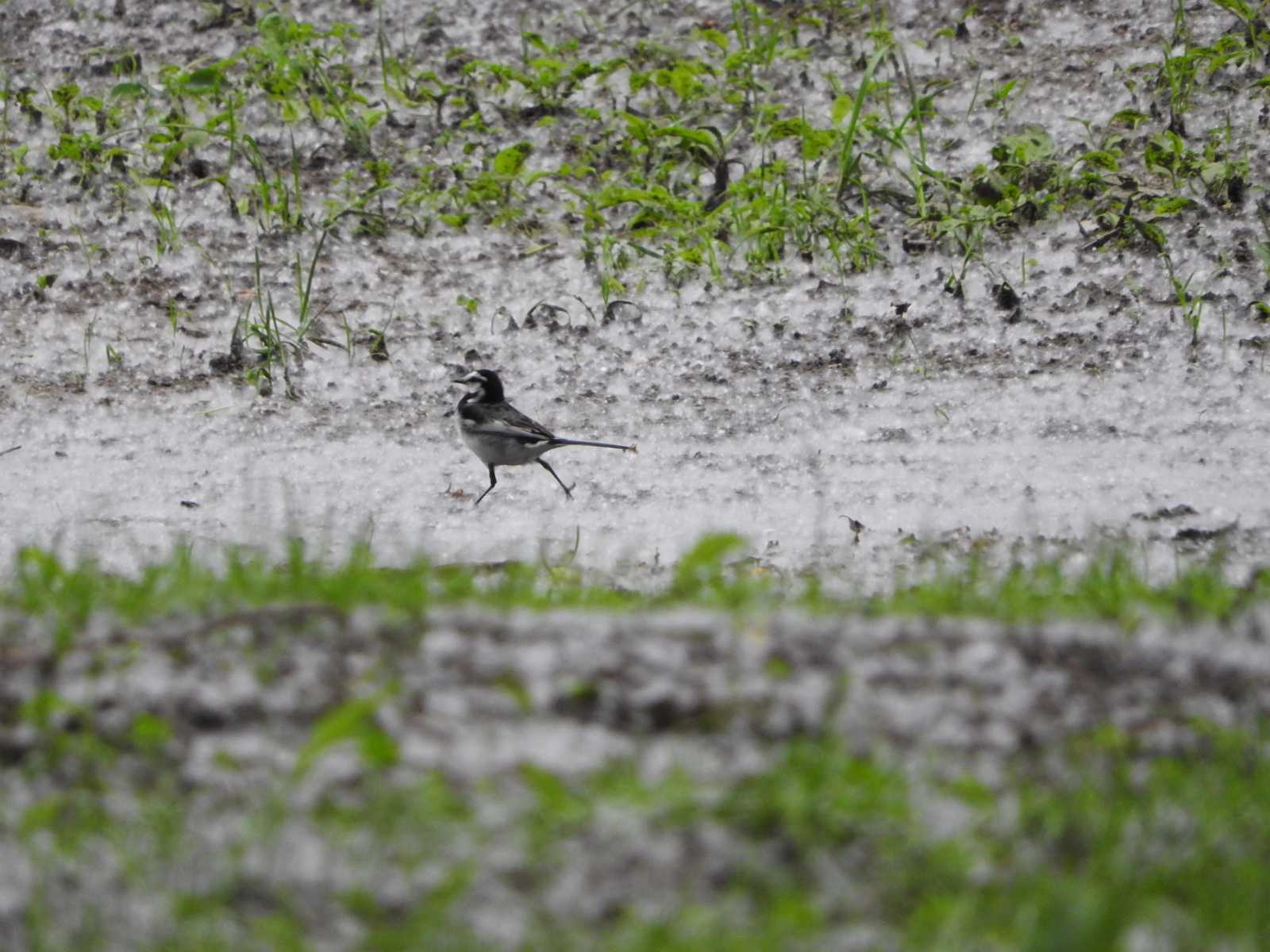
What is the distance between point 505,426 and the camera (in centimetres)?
692

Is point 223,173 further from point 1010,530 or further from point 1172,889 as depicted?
point 1172,889

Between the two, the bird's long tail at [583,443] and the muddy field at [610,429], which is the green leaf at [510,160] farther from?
the bird's long tail at [583,443]

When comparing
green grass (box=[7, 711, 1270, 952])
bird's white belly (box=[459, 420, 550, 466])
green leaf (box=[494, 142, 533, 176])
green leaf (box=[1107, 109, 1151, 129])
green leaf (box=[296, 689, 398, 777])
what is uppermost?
green leaf (box=[1107, 109, 1151, 129])

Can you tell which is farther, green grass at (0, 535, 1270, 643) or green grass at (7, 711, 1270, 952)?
green grass at (0, 535, 1270, 643)

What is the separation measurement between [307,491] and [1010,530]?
3.47m

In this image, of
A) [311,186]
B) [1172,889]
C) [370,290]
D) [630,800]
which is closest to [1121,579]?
[1172,889]

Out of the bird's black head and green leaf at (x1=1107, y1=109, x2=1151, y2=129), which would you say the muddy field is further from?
the bird's black head

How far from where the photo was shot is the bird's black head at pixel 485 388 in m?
7.29

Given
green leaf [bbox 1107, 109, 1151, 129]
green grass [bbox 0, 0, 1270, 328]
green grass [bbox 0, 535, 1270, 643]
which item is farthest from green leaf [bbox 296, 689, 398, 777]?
green leaf [bbox 1107, 109, 1151, 129]

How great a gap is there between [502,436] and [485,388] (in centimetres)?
55

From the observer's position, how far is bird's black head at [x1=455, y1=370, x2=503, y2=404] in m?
7.29

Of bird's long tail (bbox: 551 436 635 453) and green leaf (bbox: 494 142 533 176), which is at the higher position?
green leaf (bbox: 494 142 533 176)

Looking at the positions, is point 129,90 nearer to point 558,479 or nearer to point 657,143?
point 657,143

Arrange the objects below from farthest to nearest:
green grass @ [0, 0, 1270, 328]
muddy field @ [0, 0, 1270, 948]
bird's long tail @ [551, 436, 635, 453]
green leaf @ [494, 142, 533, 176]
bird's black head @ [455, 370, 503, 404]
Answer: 1. green leaf @ [494, 142, 533, 176]
2. green grass @ [0, 0, 1270, 328]
3. bird's black head @ [455, 370, 503, 404]
4. bird's long tail @ [551, 436, 635, 453]
5. muddy field @ [0, 0, 1270, 948]
